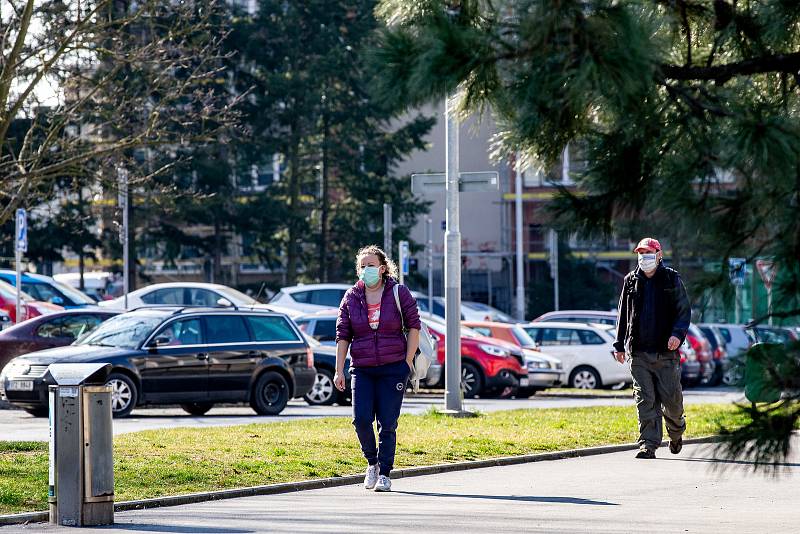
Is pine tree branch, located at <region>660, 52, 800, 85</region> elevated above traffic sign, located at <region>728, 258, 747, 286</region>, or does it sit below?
above

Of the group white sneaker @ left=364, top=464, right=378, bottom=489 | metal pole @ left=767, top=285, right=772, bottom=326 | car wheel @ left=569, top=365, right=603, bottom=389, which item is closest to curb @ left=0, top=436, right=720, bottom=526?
white sneaker @ left=364, top=464, right=378, bottom=489

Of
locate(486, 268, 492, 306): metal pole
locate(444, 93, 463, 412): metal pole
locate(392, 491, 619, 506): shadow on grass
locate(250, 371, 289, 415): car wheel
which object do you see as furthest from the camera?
locate(486, 268, 492, 306): metal pole

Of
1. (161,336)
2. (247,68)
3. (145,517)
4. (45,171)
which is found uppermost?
(247,68)

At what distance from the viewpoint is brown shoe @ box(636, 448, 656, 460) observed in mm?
14102

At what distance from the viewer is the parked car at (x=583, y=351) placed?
32.2 meters

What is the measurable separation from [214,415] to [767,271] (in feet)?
54.4

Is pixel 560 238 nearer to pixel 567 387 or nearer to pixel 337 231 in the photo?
pixel 567 387

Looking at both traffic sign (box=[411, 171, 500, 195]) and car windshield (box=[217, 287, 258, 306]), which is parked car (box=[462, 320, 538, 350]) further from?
traffic sign (box=[411, 171, 500, 195])

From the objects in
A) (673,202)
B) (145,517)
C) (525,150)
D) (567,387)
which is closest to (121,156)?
(145,517)

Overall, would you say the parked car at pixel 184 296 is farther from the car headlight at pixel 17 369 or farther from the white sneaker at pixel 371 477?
the white sneaker at pixel 371 477

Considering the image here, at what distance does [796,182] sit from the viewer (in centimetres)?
577

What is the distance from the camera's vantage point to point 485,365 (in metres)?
27.2

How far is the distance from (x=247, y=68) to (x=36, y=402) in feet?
112

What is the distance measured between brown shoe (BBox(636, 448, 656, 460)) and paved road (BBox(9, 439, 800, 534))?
99cm
